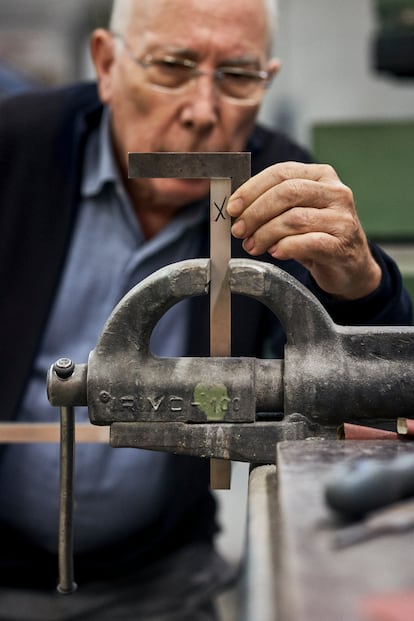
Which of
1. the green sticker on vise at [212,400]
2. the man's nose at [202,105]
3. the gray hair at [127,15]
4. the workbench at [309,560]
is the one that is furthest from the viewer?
the gray hair at [127,15]

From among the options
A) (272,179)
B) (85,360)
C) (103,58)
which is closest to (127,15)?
(103,58)

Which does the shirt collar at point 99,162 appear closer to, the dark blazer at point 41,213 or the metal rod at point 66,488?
the dark blazer at point 41,213

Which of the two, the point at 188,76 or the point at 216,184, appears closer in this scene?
the point at 216,184

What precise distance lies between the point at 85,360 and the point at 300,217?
54 centimetres

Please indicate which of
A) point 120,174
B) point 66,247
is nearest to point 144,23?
point 120,174

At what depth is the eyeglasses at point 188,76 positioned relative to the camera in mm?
1276

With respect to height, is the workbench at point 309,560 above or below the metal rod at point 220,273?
below

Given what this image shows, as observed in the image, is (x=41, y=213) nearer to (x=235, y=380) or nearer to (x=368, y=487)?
(x=235, y=380)

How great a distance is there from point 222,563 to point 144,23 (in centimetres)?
80

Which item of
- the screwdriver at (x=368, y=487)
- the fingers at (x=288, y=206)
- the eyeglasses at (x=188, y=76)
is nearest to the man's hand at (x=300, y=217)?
the fingers at (x=288, y=206)

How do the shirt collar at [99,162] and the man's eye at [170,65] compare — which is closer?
the man's eye at [170,65]

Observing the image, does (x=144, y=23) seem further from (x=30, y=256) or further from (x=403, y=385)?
(x=403, y=385)

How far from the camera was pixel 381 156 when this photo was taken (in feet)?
5.98

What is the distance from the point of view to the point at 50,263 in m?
1.35
